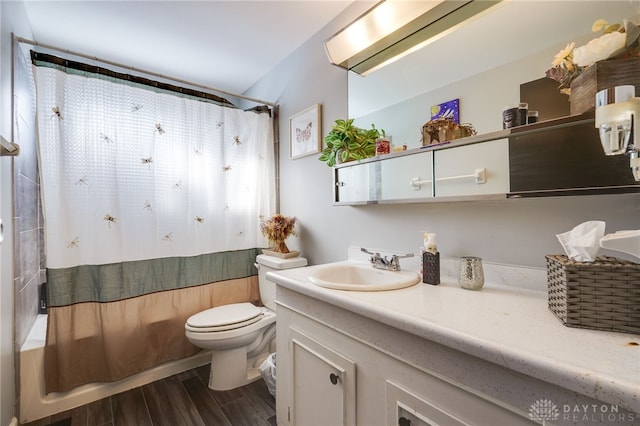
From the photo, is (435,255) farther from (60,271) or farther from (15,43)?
(15,43)

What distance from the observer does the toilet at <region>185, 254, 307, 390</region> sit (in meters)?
1.67

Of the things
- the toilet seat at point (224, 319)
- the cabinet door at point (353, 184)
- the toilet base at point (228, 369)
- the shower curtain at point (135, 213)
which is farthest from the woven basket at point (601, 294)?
the shower curtain at point (135, 213)

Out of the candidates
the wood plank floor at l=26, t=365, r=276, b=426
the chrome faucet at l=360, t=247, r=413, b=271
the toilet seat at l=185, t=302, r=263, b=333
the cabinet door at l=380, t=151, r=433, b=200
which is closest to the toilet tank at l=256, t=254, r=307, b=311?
the toilet seat at l=185, t=302, r=263, b=333

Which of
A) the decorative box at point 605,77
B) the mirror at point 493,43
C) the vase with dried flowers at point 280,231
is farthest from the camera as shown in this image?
the vase with dried flowers at point 280,231

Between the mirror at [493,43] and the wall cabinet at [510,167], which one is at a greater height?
the mirror at [493,43]

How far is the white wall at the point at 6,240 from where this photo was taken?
1251 millimetres

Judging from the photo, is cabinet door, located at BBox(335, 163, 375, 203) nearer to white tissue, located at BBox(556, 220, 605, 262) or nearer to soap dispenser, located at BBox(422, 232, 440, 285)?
soap dispenser, located at BBox(422, 232, 440, 285)

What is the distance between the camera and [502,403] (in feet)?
1.97

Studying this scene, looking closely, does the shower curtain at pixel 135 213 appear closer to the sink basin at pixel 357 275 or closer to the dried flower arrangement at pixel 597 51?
the sink basin at pixel 357 275

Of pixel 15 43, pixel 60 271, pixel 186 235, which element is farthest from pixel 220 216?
pixel 15 43

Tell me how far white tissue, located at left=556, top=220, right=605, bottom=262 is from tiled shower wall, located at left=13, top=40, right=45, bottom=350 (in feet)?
7.43

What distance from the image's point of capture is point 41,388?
5.10ft

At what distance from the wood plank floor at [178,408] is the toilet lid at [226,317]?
442 millimetres

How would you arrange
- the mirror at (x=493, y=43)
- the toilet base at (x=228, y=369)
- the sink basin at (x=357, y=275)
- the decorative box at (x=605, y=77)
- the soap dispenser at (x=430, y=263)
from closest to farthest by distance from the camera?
the decorative box at (x=605, y=77)
the mirror at (x=493, y=43)
the soap dispenser at (x=430, y=263)
the sink basin at (x=357, y=275)
the toilet base at (x=228, y=369)
